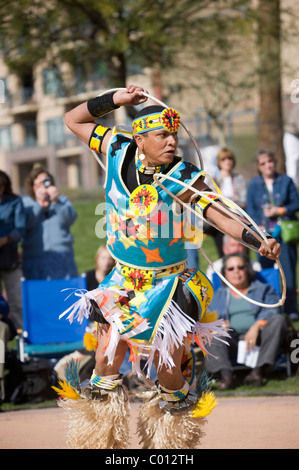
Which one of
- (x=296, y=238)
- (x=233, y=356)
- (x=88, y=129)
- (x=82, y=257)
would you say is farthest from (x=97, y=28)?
(x=88, y=129)

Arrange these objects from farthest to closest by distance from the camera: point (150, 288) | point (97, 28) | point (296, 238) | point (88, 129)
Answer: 1. point (97, 28)
2. point (296, 238)
3. point (88, 129)
4. point (150, 288)

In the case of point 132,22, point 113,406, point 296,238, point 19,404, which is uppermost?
point 132,22

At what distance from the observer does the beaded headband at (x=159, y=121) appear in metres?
3.83

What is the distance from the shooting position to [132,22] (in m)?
10.9

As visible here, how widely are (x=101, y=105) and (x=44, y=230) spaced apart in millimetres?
3827

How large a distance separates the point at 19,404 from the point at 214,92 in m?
16.1

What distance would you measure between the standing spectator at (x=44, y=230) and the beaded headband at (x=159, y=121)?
3.99m

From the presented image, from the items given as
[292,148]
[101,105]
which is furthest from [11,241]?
[292,148]

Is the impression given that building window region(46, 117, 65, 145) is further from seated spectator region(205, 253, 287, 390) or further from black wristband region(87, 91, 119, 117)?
black wristband region(87, 91, 119, 117)

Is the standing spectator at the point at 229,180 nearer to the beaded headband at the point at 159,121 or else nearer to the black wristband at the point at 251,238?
the beaded headband at the point at 159,121

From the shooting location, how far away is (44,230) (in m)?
7.82

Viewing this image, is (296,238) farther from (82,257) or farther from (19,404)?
(82,257)

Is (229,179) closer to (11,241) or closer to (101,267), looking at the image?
(101,267)
